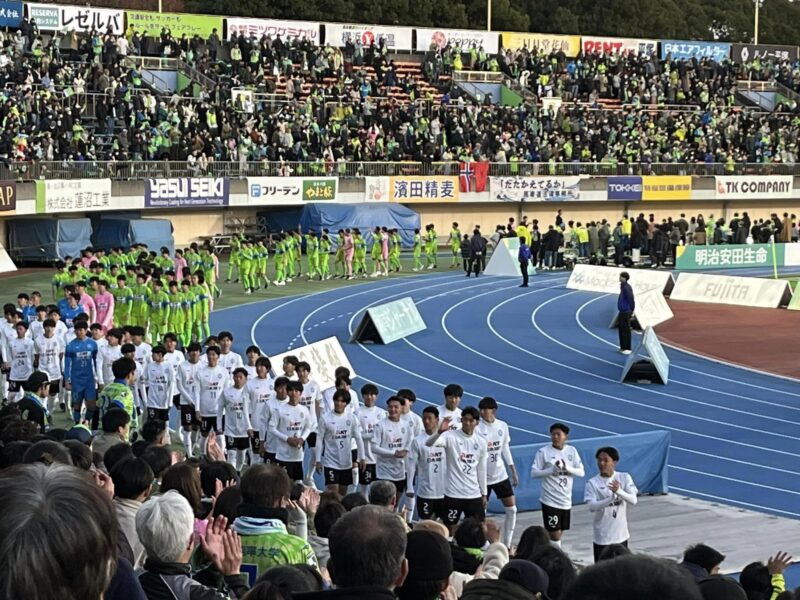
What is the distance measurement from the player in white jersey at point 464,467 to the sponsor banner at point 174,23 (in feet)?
142

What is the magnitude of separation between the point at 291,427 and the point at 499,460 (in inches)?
100

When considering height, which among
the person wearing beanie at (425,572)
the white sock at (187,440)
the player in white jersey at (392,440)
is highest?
the person wearing beanie at (425,572)

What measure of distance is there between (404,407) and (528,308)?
70.4 ft

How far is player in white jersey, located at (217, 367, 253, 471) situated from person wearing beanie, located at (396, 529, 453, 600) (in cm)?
1115

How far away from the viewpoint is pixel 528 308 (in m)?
35.1

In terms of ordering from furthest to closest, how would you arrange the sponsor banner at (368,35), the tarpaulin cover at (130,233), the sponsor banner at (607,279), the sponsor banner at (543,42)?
1. the sponsor banner at (543,42)
2. the sponsor banner at (368,35)
3. the tarpaulin cover at (130,233)
4. the sponsor banner at (607,279)

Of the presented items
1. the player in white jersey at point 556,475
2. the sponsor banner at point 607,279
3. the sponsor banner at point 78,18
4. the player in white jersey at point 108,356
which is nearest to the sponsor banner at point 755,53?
the sponsor banner at point 78,18

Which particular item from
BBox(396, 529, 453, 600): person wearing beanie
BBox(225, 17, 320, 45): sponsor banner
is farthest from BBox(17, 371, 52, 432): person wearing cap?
BBox(225, 17, 320, 45): sponsor banner

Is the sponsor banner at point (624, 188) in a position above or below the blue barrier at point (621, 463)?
above

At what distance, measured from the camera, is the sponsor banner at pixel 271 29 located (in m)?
56.8

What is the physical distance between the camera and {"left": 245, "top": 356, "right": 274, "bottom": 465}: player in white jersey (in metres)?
15.7

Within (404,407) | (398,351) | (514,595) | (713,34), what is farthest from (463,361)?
(713,34)

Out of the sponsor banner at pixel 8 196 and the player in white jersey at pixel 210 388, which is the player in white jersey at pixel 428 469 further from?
the sponsor banner at pixel 8 196

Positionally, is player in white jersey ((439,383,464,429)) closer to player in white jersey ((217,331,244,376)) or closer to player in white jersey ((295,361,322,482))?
player in white jersey ((295,361,322,482))
